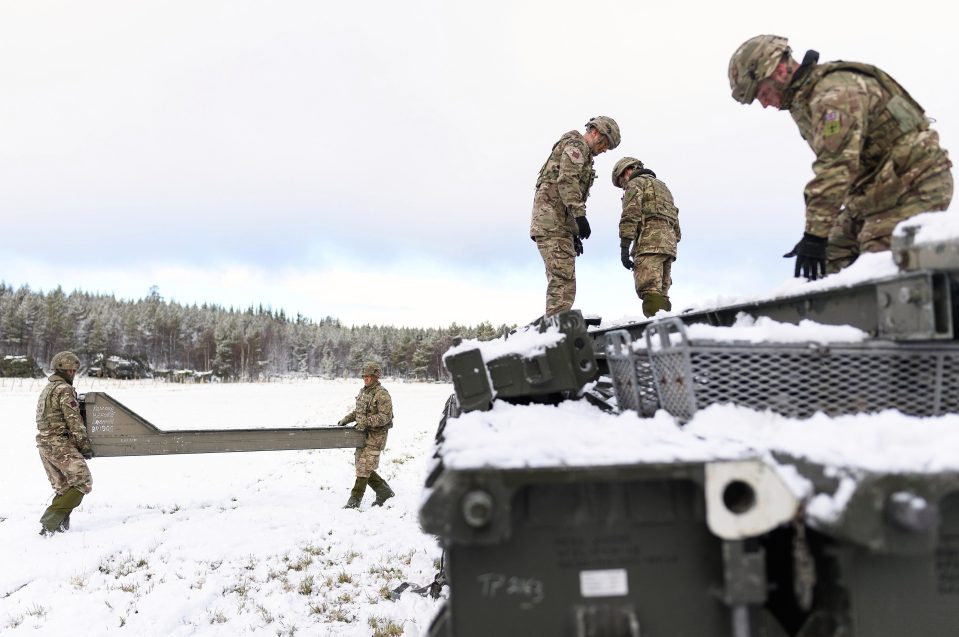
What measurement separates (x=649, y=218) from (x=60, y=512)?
7.71 metres

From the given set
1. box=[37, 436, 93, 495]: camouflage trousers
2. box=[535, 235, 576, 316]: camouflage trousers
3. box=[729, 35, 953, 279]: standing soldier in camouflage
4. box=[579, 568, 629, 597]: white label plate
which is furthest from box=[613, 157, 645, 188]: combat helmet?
box=[37, 436, 93, 495]: camouflage trousers

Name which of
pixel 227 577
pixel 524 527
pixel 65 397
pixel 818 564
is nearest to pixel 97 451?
pixel 65 397

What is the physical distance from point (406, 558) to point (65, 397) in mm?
4803

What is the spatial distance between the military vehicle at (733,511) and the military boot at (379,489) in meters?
7.03

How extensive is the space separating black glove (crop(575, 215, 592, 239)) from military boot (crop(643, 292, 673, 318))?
88 cm

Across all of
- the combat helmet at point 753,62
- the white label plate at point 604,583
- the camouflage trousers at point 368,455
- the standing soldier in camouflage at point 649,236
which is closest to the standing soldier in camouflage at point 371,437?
the camouflage trousers at point 368,455

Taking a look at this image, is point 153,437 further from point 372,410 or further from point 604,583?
point 604,583

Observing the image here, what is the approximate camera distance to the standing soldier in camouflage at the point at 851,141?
115 inches

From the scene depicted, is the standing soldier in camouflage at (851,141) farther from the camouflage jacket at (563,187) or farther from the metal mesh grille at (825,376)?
the camouflage jacket at (563,187)

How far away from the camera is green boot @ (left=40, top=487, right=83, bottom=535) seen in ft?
23.5

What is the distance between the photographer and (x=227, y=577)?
5625 millimetres

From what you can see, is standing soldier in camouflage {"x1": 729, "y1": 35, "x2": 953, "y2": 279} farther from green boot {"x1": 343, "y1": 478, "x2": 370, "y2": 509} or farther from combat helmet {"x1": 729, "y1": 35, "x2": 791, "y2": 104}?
green boot {"x1": 343, "y1": 478, "x2": 370, "y2": 509}

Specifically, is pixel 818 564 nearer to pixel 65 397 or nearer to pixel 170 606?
pixel 170 606

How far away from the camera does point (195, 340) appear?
93.9m
